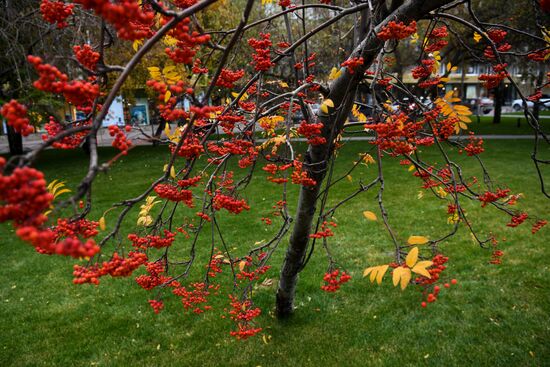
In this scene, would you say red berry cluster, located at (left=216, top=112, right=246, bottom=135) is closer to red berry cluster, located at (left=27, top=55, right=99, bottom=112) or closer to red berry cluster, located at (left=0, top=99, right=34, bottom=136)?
red berry cluster, located at (left=27, top=55, right=99, bottom=112)

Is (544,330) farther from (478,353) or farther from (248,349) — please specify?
(248,349)

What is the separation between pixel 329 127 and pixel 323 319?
261 cm

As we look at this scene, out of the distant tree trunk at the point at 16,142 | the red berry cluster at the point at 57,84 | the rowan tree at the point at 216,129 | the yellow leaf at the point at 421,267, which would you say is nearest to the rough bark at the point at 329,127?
the rowan tree at the point at 216,129

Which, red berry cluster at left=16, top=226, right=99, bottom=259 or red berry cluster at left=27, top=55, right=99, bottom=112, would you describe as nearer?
red berry cluster at left=16, top=226, right=99, bottom=259

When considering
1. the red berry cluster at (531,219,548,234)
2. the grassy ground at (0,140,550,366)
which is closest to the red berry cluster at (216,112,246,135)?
the red berry cluster at (531,219,548,234)

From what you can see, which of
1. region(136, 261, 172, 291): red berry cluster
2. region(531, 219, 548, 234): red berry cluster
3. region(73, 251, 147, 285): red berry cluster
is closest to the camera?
region(73, 251, 147, 285): red berry cluster

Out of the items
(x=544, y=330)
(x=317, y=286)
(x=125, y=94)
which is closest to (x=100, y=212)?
(x=317, y=286)

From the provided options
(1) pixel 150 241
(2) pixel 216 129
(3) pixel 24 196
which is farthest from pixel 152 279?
(3) pixel 24 196

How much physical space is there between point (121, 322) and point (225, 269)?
5.76 ft

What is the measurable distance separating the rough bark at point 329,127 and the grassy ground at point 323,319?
0.64 meters

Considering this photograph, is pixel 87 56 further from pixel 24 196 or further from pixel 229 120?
pixel 229 120

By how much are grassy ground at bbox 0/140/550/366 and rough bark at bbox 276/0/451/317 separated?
64 cm

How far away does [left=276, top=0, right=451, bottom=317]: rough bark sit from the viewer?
106 inches

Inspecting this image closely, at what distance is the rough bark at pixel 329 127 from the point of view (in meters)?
2.70
